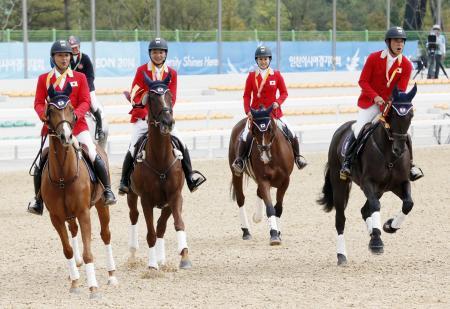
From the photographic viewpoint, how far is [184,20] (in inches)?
1897

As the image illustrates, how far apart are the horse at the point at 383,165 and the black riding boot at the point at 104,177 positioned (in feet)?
9.08

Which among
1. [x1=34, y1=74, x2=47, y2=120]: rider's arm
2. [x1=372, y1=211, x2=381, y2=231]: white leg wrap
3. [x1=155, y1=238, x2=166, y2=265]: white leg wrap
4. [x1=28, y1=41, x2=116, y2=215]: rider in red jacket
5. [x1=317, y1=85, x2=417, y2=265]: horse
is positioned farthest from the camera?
[x1=155, y1=238, x2=166, y2=265]: white leg wrap

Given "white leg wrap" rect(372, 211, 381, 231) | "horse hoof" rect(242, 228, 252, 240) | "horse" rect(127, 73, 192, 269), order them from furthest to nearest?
"horse hoof" rect(242, 228, 252, 240) < "white leg wrap" rect(372, 211, 381, 231) < "horse" rect(127, 73, 192, 269)

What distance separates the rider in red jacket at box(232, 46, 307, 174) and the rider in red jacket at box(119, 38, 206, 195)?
7.43ft

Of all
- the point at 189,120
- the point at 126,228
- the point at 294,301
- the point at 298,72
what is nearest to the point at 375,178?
the point at 294,301

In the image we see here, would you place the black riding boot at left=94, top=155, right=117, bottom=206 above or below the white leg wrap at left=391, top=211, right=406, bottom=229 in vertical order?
above

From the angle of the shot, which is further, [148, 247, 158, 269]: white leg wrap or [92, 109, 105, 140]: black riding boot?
[92, 109, 105, 140]: black riding boot

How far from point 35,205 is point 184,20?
38.3 meters

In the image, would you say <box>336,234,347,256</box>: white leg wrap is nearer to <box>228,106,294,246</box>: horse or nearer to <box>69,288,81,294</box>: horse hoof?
<box>228,106,294,246</box>: horse

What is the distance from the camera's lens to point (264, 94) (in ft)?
46.6

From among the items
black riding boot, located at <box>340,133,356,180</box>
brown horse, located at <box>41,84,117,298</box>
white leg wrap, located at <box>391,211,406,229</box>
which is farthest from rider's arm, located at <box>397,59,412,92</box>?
brown horse, located at <box>41,84,117,298</box>

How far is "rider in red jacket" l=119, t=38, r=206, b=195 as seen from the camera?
445 inches

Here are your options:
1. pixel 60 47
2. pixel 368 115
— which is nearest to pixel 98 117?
pixel 60 47

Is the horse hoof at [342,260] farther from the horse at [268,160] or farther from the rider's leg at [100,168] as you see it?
the rider's leg at [100,168]
